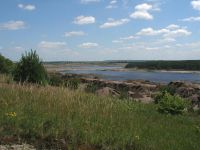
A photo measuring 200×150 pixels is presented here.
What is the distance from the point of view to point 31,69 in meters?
19.7

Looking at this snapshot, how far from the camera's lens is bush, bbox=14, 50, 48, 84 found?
1975 cm

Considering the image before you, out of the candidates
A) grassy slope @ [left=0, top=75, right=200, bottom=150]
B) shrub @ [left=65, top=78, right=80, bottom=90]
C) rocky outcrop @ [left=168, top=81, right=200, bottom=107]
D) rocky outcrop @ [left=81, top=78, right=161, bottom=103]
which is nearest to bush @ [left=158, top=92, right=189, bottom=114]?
grassy slope @ [left=0, top=75, right=200, bottom=150]

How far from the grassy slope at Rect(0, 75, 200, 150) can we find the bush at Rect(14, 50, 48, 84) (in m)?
6.99

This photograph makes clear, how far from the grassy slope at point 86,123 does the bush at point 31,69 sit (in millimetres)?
6990

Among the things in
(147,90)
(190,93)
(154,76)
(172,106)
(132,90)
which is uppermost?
(172,106)

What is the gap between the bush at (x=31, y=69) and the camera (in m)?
19.8

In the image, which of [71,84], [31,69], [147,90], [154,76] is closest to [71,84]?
[71,84]

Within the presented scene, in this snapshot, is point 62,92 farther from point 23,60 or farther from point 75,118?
point 23,60

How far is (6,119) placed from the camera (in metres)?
9.30

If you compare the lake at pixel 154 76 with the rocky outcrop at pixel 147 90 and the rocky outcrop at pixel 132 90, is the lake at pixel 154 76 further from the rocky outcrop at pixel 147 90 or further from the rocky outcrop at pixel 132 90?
the rocky outcrop at pixel 147 90

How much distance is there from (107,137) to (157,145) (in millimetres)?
1017

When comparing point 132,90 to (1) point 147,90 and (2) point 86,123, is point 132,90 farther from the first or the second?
(2) point 86,123

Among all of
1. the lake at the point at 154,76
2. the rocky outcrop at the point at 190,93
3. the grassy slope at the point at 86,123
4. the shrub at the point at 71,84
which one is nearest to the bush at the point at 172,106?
the grassy slope at the point at 86,123

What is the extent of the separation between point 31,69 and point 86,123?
1103 centimetres
